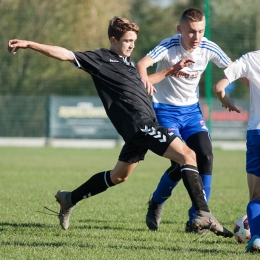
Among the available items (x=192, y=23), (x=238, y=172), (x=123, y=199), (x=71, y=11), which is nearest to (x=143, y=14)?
(x=71, y=11)

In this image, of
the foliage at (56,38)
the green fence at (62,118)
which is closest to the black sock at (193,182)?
the foliage at (56,38)

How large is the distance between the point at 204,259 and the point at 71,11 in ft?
73.0

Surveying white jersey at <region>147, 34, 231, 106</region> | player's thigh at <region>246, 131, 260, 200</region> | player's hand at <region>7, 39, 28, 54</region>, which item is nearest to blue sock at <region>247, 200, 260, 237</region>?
player's thigh at <region>246, 131, 260, 200</region>

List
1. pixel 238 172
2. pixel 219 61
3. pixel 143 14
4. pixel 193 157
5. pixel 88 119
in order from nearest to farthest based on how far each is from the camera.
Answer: pixel 193 157 → pixel 219 61 → pixel 238 172 → pixel 88 119 → pixel 143 14

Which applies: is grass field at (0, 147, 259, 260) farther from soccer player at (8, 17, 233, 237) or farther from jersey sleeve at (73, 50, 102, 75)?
jersey sleeve at (73, 50, 102, 75)

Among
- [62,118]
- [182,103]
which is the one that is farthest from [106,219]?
[62,118]

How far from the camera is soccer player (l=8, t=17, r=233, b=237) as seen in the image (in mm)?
6062

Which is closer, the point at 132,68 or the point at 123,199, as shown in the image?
the point at 132,68

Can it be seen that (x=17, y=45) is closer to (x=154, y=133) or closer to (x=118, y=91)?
(x=118, y=91)

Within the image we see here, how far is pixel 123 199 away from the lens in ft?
33.0

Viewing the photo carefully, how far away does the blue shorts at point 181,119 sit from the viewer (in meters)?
7.30

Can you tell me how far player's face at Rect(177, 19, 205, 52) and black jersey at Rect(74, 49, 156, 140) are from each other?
945 millimetres

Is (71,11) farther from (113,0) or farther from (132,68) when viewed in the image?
(132,68)

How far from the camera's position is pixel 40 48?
19.3ft
